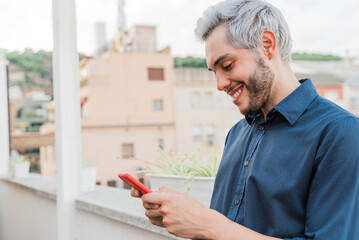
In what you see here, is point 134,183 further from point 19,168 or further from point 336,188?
point 19,168

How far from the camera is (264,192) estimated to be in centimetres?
68

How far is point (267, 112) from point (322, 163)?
0.20m

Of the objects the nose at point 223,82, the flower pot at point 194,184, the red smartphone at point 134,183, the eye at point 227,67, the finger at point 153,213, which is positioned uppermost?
the eye at point 227,67

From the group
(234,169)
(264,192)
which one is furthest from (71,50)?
(264,192)

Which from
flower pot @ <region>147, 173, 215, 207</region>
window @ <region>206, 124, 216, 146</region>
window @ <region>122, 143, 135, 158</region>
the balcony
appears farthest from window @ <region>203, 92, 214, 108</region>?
flower pot @ <region>147, 173, 215, 207</region>

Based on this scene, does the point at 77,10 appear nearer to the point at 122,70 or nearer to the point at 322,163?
the point at 322,163

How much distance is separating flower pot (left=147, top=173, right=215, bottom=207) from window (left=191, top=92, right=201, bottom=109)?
115 ft

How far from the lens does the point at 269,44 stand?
0.75 metres

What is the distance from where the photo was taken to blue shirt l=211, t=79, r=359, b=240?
57 cm

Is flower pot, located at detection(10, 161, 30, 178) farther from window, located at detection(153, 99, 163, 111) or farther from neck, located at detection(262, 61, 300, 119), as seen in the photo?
window, located at detection(153, 99, 163, 111)

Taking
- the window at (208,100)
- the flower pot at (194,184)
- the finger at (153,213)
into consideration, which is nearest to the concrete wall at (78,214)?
the flower pot at (194,184)

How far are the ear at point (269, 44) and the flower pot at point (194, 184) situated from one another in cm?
64

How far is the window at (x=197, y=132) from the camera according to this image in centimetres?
3672

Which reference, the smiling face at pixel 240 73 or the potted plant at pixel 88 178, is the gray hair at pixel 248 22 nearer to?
the smiling face at pixel 240 73
